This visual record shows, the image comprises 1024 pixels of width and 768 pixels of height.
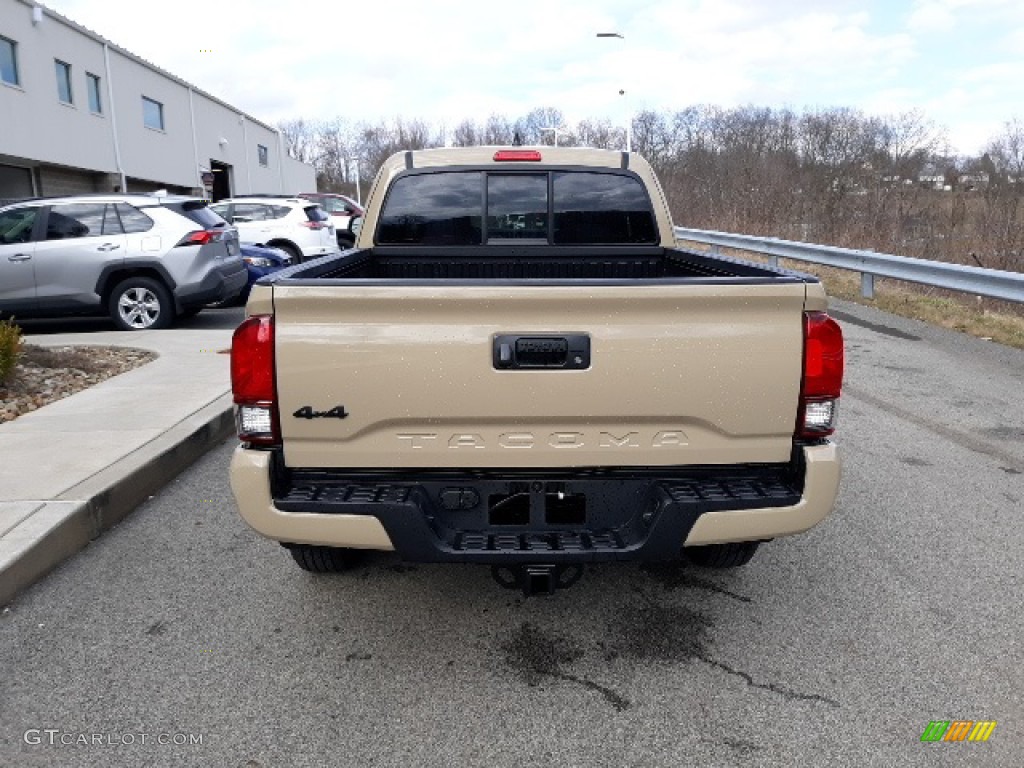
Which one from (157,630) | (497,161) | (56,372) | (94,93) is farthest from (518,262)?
(94,93)

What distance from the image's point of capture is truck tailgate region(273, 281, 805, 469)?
2572 mm

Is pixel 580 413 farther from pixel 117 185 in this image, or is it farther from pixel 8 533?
pixel 117 185

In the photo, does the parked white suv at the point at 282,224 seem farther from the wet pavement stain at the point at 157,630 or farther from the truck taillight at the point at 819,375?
the truck taillight at the point at 819,375

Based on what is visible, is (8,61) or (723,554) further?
(8,61)

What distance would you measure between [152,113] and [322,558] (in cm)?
3717

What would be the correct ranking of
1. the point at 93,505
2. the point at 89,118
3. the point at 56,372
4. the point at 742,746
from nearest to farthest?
the point at 742,746, the point at 93,505, the point at 56,372, the point at 89,118

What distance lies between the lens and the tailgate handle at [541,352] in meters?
2.61

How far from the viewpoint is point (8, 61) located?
24141 millimetres

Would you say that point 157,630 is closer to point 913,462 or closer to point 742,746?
point 742,746

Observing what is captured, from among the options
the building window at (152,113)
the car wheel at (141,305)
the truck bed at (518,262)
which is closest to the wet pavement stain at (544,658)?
the truck bed at (518,262)

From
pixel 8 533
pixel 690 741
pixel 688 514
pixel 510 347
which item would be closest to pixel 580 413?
pixel 510 347

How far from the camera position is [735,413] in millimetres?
2678

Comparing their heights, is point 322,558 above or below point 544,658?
above

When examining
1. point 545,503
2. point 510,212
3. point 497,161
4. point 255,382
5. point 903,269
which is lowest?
point 545,503
